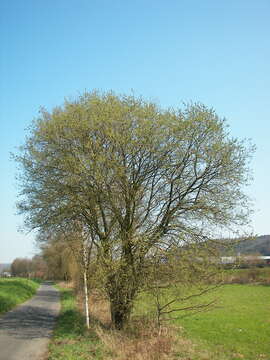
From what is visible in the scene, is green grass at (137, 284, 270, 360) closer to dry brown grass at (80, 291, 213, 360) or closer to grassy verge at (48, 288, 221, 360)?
dry brown grass at (80, 291, 213, 360)

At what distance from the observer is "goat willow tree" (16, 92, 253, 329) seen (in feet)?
51.2

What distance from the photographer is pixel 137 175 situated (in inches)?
640

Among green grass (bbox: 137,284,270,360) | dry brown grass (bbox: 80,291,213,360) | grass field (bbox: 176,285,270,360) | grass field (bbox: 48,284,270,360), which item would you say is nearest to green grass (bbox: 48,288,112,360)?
grass field (bbox: 48,284,270,360)

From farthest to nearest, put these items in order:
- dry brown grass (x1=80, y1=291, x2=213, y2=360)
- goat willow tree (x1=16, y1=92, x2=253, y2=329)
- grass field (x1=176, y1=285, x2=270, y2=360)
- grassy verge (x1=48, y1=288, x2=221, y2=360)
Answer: grass field (x1=176, y1=285, x2=270, y2=360)
goat willow tree (x1=16, y1=92, x2=253, y2=329)
dry brown grass (x1=80, y1=291, x2=213, y2=360)
grassy verge (x1=48, y1=288, x2=221, y2=360)

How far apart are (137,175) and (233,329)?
14219 mm

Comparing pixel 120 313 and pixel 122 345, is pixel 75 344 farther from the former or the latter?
pixel 120 313

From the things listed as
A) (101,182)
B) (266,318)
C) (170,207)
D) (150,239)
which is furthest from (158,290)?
(266,318)

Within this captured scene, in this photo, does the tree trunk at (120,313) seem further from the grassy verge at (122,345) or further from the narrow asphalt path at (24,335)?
the narrow asphalt path at (24,335)

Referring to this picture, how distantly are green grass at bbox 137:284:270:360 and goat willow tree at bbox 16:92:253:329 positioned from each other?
2.46 meters

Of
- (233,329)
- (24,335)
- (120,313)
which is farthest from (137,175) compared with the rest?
(233,329)

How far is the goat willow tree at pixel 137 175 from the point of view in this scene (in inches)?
615

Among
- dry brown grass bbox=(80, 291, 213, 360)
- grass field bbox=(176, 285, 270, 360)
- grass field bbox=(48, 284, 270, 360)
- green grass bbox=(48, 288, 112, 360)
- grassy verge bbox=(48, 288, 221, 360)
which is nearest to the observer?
green grass bbox=(48, 288, 112, 360)

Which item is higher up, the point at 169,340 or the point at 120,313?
the point at 120,313

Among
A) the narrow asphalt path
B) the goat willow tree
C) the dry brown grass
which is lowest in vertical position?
the dry brown grass
